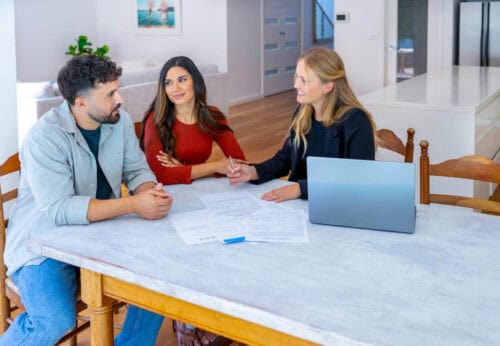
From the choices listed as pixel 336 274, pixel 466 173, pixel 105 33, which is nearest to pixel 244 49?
pixel 105 33

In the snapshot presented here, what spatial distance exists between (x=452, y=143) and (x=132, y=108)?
11.4 feet

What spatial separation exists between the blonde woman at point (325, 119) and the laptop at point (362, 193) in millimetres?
560

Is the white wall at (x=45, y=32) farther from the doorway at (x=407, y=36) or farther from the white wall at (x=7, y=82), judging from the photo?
the white wall at (x=7, y=82)

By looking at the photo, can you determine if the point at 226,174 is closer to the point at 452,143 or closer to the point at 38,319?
the point at 38,319

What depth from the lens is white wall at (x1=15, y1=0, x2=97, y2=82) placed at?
8.95 metres

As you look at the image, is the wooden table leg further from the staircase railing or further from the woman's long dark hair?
the staircase railing

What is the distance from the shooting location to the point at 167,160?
9.23 feet

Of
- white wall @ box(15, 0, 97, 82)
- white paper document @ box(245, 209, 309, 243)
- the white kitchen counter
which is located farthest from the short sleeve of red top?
white wall @ box(15, 0, 97, 82)

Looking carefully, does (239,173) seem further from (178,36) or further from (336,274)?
(178,36)

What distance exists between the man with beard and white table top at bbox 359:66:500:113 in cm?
203

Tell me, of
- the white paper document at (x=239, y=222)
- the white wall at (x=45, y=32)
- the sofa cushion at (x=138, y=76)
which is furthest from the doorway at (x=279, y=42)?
the white paper document at (x=239, y=222)

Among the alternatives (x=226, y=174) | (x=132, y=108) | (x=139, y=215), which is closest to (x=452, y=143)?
(x=226, y=174)

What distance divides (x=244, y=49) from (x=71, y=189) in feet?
25.9

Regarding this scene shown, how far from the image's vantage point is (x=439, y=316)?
1415 mm
